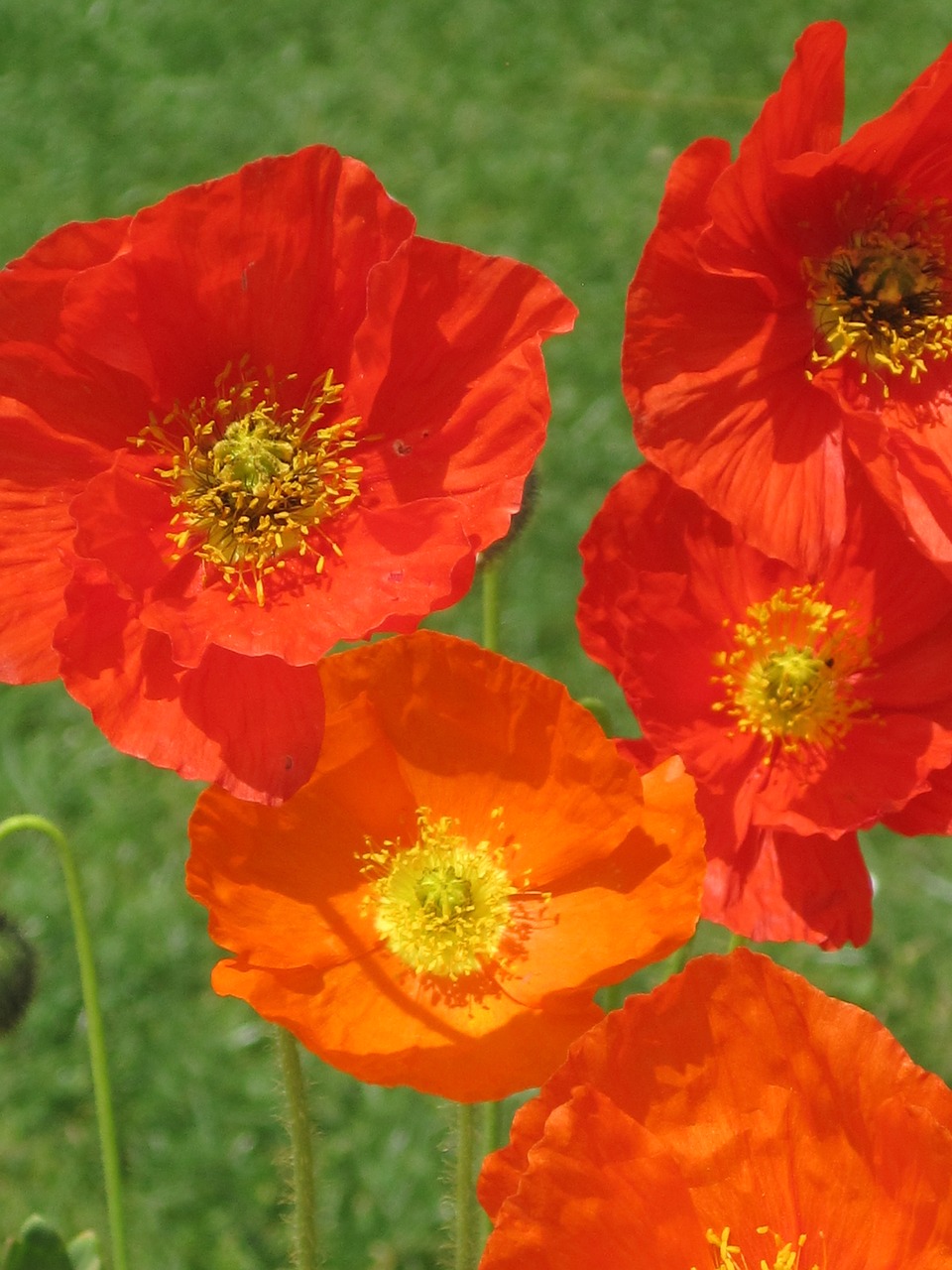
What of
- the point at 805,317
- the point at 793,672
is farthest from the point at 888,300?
the point at 793,672

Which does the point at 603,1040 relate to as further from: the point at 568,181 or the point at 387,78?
the point at 387,78

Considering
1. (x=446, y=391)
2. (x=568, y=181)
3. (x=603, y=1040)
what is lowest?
(x=603, y=1040)

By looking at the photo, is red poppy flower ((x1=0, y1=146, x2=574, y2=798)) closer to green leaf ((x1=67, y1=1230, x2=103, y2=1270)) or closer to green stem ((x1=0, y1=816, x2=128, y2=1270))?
green stem ((x1=0, y1=816, x2=128, y2=1270))

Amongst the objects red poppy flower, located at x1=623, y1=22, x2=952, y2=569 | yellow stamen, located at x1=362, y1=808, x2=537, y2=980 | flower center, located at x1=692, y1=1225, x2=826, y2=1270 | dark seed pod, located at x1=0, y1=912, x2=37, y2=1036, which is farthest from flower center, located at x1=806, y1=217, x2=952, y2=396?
dark seed pod, located at x1=0, y1=912, x2=37, y2=1036

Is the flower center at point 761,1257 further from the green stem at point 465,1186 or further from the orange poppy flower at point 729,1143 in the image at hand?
the green stem at point 465,1186

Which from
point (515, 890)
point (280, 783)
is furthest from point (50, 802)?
point (280, 783)

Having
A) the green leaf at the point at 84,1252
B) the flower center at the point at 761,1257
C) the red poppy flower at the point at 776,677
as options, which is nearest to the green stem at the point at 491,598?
the red poppy flower at the point at 776,677

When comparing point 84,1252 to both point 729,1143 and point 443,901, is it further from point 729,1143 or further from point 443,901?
point 729,1143
